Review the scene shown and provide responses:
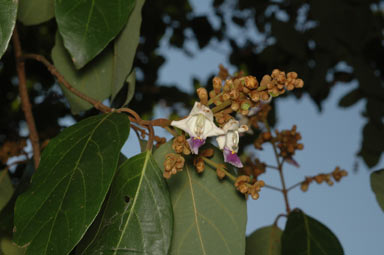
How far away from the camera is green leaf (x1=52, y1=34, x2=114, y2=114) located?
4.15 feet

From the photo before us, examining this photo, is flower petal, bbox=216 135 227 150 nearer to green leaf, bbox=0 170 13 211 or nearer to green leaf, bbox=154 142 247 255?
green leaf, bbox=154 142 247 255

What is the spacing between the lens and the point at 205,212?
3.52ft

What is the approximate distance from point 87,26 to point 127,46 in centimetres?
18

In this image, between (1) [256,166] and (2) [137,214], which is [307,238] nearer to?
(1) [256,166]

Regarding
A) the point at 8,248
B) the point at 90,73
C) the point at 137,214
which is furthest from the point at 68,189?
the point at 8,248

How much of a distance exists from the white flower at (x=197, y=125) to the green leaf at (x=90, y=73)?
1.46ft

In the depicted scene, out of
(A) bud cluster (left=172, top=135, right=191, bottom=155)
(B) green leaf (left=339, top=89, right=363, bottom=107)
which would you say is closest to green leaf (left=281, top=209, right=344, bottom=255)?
(A) bud cluster (left=172, top=135, right=191, bottom=155)

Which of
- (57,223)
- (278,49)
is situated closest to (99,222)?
(57,223)

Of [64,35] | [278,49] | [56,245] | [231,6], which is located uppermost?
[231,6]

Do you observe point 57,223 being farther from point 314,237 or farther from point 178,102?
point 178,102

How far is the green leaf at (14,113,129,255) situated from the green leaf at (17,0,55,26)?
0.56 metres

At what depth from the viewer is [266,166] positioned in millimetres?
1693

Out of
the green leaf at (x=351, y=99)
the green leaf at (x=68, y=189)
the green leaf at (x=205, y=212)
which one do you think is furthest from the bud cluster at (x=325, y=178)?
the green leaf at (x=351, y=99)

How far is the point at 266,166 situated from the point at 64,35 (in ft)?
3.26
